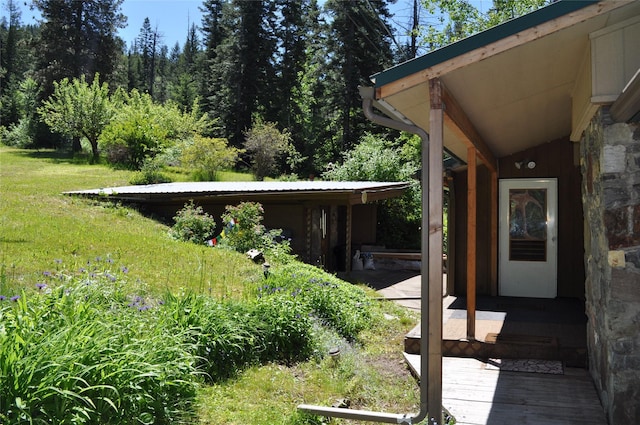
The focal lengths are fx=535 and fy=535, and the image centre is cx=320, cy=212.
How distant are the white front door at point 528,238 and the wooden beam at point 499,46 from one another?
526cm

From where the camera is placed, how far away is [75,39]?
32.3 metres

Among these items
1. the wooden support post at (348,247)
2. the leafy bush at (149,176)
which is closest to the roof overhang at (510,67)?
the wooden support post at (348,247)

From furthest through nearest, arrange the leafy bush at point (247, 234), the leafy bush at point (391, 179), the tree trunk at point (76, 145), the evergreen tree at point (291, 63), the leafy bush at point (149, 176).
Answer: the evergreen tree at point (291, 63)
the tree trunk at point (76, 145)
the leafy bush at point (149, 176)
the leafy bush at point (391, 179)
the leafy bush at point (247, 234)

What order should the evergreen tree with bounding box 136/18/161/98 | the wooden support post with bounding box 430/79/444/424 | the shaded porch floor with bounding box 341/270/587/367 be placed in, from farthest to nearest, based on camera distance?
1. the evergreen tree with bounding box 136/18/161/98
2. the shaded porch floor with bounding box 341/270/587/367
3. the wooden support post with bounding box 430/79/444/424

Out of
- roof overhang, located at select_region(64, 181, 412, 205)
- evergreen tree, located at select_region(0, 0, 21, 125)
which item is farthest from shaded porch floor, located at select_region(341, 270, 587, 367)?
evergreen tree, located at select_region(0, 0, 21, 125)

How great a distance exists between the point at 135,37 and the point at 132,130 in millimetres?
37904

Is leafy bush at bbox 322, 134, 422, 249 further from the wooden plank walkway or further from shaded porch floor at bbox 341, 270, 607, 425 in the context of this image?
the wooden plank walkway

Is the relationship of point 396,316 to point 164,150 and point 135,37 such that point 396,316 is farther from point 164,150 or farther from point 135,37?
point 135,37

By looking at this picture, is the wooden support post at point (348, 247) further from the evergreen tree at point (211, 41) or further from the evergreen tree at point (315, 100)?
the evergreen tree at point (211, 41)

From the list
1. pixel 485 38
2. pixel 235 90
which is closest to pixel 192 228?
pixel 485 38

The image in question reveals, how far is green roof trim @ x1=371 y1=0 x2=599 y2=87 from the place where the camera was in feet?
10.4

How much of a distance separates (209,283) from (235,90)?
2669 centimetres

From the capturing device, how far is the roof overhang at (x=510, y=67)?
3.25m

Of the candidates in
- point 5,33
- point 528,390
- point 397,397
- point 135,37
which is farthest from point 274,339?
point 135,37
